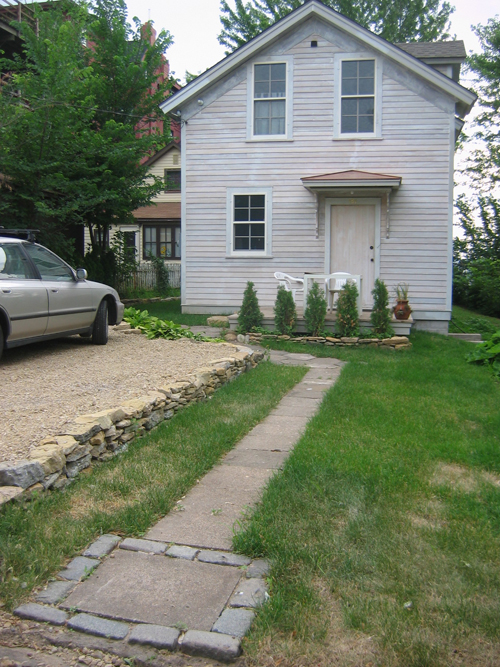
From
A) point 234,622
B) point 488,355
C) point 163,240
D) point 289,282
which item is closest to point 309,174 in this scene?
point 289,282

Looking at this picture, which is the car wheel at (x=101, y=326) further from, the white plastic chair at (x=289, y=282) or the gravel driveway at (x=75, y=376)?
the white plastic chair at (x=289, y=282)

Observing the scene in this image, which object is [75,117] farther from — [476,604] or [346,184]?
[476,604]

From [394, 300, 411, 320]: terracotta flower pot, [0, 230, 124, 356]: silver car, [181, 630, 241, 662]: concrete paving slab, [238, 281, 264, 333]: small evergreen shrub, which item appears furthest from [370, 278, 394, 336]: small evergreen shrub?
[181, 630, 241, 662]: concrete paving slab

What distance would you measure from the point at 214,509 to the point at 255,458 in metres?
1.05

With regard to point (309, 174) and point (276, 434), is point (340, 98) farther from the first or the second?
point (276, 434)

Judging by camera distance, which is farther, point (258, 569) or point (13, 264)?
point (13, 264)

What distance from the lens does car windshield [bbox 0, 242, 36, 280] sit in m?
7.03

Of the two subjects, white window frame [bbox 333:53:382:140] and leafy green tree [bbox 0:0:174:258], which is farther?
white window frame [bbox 333:53:382:140]

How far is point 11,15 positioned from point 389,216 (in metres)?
12.5

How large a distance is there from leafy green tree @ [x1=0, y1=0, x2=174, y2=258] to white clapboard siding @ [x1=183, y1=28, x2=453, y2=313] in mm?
2383

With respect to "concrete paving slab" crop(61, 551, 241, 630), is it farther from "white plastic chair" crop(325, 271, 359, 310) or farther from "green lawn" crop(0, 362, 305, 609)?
"white plastic chair" crop(325, 271, 359, 310)

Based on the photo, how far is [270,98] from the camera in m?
14.6

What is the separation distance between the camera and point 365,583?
9.87 feet

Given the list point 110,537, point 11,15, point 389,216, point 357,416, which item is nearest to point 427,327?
point 389,216
